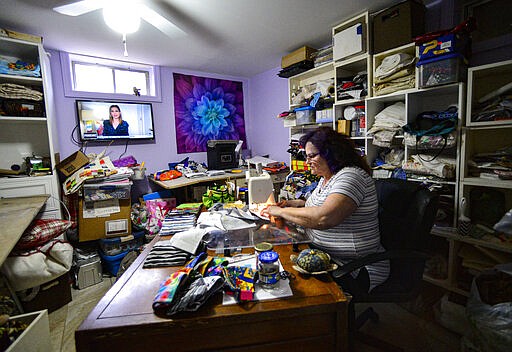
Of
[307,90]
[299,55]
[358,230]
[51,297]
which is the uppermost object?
[299,55]

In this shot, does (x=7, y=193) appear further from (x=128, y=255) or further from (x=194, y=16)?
(x=194, y=16)

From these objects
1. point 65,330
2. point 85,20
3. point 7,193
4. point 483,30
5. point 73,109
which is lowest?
point 65,330

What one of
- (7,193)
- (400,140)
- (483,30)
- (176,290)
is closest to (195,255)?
(176,290)

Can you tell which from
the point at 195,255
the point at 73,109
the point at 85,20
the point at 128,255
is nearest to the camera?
the point at 195,255

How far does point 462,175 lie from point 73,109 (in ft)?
12.6

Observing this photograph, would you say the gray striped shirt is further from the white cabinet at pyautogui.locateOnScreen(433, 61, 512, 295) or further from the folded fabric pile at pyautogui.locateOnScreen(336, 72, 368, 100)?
the folded fabric pile at pyautogui.locateOnScreen(336, 72, 368, 100)

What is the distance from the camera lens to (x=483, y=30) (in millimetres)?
1877

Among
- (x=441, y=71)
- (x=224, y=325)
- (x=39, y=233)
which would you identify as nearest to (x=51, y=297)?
(x=39, y=233)

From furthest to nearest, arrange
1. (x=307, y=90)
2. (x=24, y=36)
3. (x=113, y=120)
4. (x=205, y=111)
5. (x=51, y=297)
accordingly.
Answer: (x=205, y=111)
(x=113, y=120)
(x=307, y=90)
(x=24, y=36)
(x=51, y=297)

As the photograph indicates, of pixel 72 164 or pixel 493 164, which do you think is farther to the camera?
pixel 72 164

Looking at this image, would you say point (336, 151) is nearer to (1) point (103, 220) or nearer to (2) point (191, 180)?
(2) point (191, 180)

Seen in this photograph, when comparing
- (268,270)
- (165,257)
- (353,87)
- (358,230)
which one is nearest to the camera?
(268,270)

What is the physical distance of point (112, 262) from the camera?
2.63 m

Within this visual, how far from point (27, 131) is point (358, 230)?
321cm
